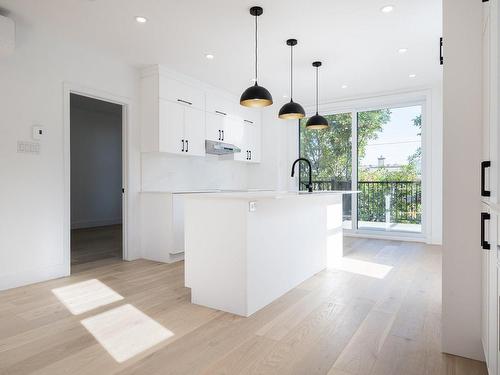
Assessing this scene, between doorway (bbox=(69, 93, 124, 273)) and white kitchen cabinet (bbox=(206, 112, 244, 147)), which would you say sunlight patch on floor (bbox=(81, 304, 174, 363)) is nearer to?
white kitchen cabinet (bbox=(206, 112, 244, 147))

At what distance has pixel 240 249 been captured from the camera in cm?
255

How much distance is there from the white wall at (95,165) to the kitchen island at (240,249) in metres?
5.40

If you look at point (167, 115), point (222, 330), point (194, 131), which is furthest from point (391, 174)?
point (222, 330)

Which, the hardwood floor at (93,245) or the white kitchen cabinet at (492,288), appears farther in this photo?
the hardwood floor at (93,245)

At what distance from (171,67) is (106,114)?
13.8 feet

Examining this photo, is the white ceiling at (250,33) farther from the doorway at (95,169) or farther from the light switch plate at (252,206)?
the doorway at (95,169)

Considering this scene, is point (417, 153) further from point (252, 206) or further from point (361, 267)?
point (252, 206)

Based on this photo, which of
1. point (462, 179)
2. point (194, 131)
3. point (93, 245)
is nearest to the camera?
point (462, 179)

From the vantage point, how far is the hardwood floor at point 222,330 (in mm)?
1859

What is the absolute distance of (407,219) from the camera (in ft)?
19.4

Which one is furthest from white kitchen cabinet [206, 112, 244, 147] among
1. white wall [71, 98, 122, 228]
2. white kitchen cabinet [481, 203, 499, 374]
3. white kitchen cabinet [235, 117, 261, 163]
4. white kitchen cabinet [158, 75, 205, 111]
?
white kitchen cabinet [481, 203, 499, 374]

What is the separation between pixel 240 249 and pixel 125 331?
100 cm

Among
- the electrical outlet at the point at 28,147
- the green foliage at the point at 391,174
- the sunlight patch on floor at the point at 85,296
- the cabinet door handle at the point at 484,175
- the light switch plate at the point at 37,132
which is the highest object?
the light switch plate at the point at 37,132

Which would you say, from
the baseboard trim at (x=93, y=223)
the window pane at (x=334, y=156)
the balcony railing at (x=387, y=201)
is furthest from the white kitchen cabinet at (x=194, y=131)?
the baseboard trim at (x=93, y=223)
